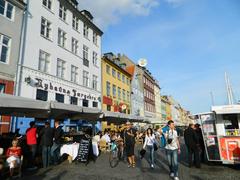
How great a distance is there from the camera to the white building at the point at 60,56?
1631 centimetres

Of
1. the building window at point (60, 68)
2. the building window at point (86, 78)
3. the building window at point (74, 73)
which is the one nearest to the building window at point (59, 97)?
the building window at point (60, 68)

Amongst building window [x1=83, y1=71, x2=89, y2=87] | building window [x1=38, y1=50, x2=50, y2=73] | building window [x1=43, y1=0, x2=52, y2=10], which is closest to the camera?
building window [x1=38, y1=50, x2=50, y2=73]

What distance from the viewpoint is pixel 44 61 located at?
18.0 metres

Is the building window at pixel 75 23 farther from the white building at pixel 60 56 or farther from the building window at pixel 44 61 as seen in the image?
the building window at pixel 44 61

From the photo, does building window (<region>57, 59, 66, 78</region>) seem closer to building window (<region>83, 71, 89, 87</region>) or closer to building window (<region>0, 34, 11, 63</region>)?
building window (<region>83, 71, 89, 87</region>)

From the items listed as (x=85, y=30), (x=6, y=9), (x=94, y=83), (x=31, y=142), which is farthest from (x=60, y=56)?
(x=31, y=142)

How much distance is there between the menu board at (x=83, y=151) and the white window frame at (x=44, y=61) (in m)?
9.90

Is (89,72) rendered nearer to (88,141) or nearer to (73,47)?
(73,47)

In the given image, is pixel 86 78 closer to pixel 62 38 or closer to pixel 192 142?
pixel 62 38

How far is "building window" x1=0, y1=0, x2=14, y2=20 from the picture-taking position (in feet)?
47.4

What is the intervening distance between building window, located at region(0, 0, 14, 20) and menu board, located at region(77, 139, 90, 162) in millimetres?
11508

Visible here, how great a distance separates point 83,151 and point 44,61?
36.7 feet

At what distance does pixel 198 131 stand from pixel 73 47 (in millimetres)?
17116

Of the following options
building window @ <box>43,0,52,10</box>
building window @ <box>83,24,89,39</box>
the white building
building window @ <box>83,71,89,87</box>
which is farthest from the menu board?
building window @ <box>83,24,89,39</box>
